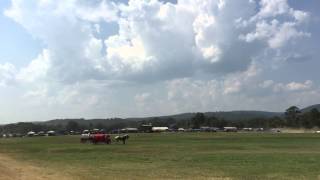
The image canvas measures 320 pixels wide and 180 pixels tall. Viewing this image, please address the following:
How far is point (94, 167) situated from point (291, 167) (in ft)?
36.1

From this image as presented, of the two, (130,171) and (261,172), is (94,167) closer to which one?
(130,171)

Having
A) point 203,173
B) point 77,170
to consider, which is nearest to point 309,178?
point 203,173

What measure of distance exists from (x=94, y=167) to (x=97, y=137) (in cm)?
4812

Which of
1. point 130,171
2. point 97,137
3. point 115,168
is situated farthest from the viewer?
point 97,137

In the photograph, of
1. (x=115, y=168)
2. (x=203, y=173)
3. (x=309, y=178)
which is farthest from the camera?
(x=115, y=168)

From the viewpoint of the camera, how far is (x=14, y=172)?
33469mm

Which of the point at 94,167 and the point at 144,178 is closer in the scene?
the point at 144,178

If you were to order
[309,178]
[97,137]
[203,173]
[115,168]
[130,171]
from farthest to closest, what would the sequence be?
[97,137], [115,168], [130,171], [203,173], [309,178]

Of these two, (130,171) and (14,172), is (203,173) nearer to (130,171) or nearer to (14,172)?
(130,171)

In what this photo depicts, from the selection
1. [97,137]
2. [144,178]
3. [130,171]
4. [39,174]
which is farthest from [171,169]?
[97,137]

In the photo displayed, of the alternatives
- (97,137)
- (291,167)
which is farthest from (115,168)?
(97,137)

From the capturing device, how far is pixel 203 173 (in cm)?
2950

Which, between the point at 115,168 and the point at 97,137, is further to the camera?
the point at 97,137

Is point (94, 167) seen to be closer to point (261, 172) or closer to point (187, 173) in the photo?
point (187, 173)
